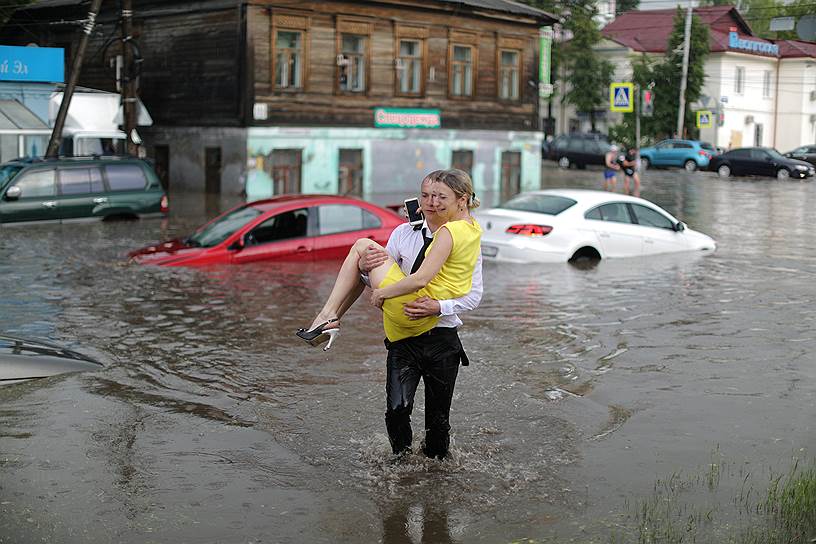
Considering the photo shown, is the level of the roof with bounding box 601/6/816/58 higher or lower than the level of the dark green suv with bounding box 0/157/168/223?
higher

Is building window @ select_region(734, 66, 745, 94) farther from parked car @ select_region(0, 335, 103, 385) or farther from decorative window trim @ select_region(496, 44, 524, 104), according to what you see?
parked car @ select_region(0, 335, 103, 385)

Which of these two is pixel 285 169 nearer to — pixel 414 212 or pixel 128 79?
pixel 128 79

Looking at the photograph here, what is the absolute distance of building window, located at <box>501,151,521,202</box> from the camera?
41697 mm

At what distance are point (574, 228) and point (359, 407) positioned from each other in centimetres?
950

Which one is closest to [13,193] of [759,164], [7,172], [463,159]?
[7,172]

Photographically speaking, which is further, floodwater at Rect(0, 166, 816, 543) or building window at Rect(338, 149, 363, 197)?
building window at Rect(338, 149, 363, 197)

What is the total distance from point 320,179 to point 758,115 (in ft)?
138

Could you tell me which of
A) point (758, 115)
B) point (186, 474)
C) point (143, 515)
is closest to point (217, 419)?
point (186, 474)

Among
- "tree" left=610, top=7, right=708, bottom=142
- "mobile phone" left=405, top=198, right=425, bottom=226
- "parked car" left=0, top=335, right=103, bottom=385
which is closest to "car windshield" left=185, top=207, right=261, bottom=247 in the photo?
"parked car" left=0, top=335, right=103, bottom=385

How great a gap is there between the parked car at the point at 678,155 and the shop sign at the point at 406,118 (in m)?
20.4

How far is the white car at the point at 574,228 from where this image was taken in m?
17.5

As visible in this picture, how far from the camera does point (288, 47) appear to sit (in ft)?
112

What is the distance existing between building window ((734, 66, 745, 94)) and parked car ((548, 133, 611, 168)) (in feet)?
43.6

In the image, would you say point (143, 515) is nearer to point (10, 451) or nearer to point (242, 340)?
point (10, 451)
